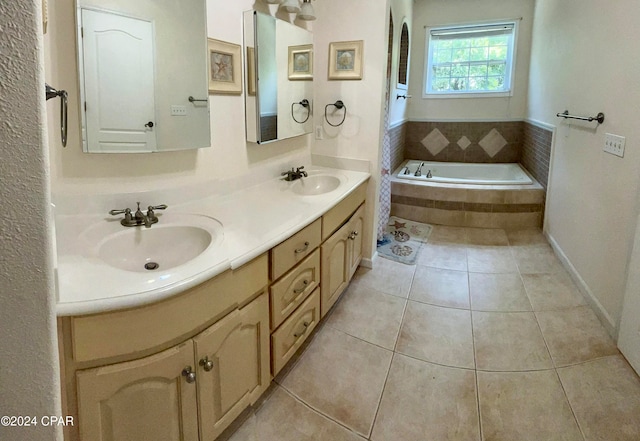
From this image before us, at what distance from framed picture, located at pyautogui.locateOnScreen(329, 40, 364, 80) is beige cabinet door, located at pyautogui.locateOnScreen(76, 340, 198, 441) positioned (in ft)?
7.18

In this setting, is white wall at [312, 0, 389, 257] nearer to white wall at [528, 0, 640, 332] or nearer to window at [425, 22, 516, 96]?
white wall at [528, 0, 640, 332]

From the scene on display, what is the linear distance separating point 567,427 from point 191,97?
6.78 feet

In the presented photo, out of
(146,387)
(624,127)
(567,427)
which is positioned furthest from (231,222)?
(624,127)

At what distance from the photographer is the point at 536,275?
121 inches

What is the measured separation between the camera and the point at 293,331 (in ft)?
6.13

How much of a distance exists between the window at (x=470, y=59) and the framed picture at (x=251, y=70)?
3872 millimetres

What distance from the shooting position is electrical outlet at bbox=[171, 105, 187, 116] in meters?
1.71

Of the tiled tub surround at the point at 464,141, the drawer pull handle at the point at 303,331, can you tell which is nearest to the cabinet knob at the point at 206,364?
the drawer pull handle at the point at 303,331

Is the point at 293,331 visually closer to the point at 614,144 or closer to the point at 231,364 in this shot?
the point at 231,364

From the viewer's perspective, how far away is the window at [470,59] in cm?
515

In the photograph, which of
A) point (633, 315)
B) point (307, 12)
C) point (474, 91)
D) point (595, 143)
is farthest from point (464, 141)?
point (633, 315)

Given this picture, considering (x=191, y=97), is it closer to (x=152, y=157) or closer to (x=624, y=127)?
(x=152, y=157)

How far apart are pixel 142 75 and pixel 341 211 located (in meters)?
1.21

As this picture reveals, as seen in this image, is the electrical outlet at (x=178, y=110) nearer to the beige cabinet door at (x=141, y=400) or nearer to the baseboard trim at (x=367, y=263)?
the beige cabinet door at (x=141, y=400)
